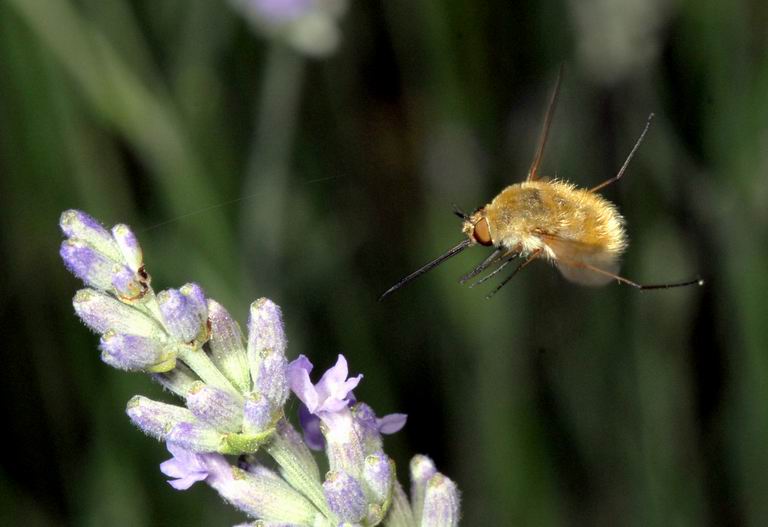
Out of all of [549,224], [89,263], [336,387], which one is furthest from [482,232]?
[89,263]

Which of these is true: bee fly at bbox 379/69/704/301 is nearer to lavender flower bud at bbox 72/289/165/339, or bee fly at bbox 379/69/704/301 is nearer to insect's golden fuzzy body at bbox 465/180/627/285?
insect's golden fuzzy body at bbox 465/180/627/285

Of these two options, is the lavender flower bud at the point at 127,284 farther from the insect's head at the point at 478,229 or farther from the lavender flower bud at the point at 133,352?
the insect's head at the point at 478,229

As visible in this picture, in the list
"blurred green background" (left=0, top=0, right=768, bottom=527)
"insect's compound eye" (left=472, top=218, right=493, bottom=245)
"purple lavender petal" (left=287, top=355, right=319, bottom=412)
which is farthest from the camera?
"blurred green background" (left=0, top=0, right=768, bottom=527)

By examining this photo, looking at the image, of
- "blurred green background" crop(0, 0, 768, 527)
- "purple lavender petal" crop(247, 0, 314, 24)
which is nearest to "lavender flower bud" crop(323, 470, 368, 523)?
"blurred green background" crop(0, 0, 768, 527)

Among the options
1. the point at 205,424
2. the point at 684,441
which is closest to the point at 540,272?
the point at 684,441

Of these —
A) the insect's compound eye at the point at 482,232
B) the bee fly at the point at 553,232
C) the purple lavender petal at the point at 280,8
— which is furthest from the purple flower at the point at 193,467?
the purple lavender petal at the point at 280,8

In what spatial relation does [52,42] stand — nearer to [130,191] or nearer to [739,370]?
[130,191]

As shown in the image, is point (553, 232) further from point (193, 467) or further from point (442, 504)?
point (193, 467)
